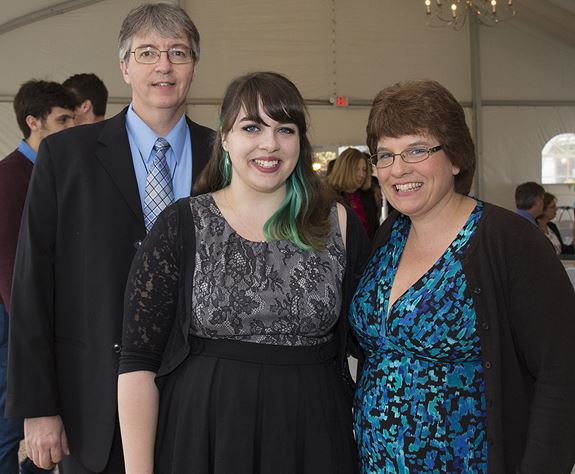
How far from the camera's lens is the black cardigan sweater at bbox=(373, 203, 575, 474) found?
169 centimetres

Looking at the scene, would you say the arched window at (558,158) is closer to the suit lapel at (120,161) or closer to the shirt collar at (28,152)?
the shirt collar at (28,152)

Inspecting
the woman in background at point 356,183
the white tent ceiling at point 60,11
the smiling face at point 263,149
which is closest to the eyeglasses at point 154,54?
the smiling face at point 263,149

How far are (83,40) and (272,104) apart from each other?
10581 millimetres

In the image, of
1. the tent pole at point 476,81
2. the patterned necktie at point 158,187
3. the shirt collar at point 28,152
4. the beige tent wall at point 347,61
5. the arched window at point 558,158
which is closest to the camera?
the patterned necktie at point 158,187

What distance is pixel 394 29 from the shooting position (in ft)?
39.8

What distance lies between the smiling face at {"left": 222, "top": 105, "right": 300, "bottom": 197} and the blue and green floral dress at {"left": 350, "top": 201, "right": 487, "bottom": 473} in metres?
0.43

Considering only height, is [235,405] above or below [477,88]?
below

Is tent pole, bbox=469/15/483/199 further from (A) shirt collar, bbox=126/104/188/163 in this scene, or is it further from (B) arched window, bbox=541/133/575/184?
(A) shirt collar, bbox=126/104/188/163

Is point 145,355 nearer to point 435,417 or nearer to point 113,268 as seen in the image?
point 113,268

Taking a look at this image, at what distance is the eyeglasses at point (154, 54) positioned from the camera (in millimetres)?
2094

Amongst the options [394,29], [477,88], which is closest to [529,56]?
[477,88]

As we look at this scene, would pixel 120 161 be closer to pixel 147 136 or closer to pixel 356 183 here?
pixel 147 136

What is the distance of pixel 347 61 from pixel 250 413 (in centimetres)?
1088

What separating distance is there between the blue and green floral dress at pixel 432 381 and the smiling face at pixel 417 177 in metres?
0.11
